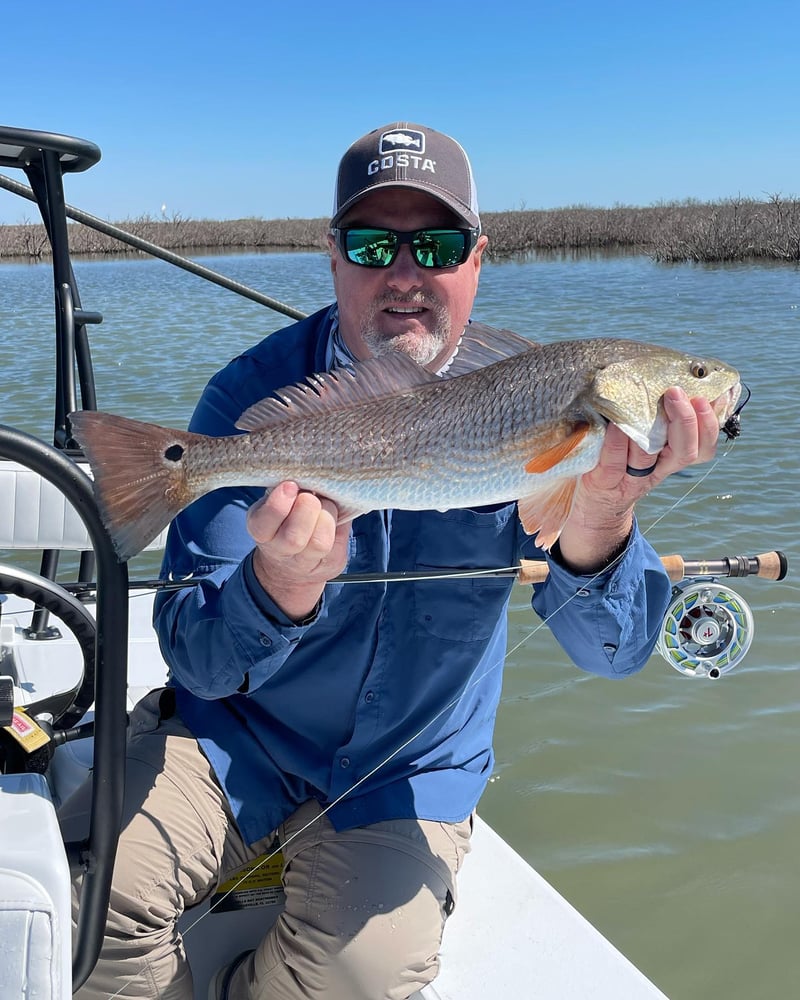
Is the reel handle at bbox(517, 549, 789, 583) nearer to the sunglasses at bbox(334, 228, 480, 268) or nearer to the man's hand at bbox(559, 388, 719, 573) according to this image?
the man's hand at bbox(559, 388, 719, 573)

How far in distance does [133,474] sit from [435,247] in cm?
116

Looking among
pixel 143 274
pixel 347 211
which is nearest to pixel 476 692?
pixel 347 211

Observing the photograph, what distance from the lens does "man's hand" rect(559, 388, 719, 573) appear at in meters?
2.16

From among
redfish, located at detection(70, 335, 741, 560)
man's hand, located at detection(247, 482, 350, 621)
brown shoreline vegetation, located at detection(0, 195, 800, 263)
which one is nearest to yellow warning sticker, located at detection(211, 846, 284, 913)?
man's hand, located at detection(247, 482, 350, 621)

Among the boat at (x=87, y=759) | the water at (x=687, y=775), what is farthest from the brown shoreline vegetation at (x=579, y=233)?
the boat at (x=87, y=759)

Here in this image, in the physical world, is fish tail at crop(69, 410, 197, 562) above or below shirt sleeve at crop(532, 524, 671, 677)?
above

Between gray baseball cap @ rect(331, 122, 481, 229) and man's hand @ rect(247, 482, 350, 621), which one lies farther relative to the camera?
gray baseball cap @ rect(331, 122, 481, 229)

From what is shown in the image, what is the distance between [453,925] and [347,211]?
81.9 inches

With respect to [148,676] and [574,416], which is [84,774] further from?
[574,416]

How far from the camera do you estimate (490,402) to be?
221 cm

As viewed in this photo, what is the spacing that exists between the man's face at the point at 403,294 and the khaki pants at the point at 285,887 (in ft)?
4.16

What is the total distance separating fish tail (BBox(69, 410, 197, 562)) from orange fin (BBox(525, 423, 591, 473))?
2.53 ft

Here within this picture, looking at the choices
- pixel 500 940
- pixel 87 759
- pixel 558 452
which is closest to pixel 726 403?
pixel 558 452

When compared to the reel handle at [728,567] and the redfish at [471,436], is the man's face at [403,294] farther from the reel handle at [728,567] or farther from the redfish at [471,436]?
the reel handle at [728,567]
